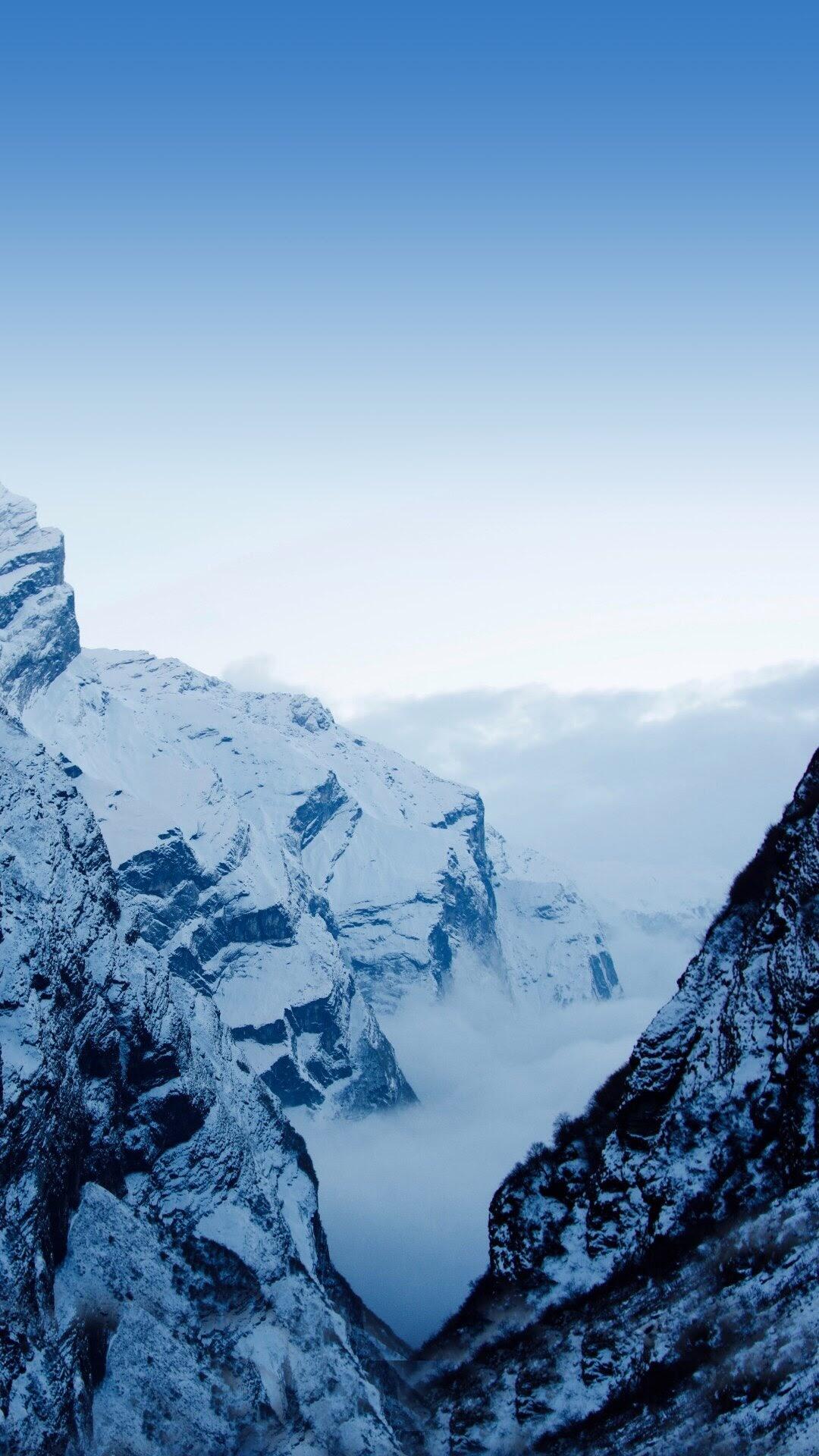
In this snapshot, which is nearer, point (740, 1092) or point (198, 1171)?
point (740, 1092)

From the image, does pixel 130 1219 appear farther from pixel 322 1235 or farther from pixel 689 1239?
pixel 689 1239

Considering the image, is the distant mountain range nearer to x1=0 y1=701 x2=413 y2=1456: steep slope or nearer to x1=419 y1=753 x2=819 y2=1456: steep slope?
x1=419 y1=753 x2=819 y2=1456: steep slope

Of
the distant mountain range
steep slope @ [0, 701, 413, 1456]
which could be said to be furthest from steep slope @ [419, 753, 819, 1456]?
steep slope @ [0, 701, 413, 1456]

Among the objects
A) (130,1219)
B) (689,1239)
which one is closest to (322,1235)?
(130,1219)

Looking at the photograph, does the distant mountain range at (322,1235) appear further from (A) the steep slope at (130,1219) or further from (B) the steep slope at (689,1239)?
(A) the steep slope at (130,1219)

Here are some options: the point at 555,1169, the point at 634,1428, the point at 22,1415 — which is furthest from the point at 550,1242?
the point at 22,1415

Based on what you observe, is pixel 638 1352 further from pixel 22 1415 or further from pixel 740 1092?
pixel 22 1415
